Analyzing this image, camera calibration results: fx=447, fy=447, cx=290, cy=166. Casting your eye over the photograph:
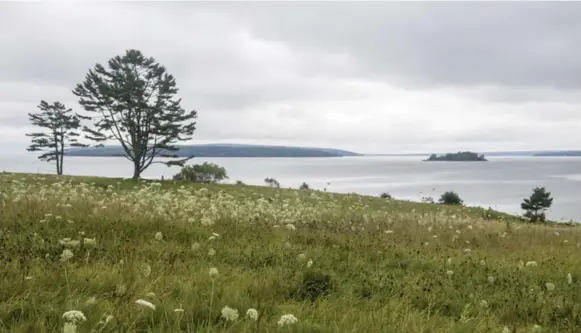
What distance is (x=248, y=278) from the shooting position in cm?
494

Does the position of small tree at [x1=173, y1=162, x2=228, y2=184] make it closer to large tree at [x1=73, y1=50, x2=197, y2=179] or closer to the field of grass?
large tree at [x1=73, y1=50, x2=197, y2=179]

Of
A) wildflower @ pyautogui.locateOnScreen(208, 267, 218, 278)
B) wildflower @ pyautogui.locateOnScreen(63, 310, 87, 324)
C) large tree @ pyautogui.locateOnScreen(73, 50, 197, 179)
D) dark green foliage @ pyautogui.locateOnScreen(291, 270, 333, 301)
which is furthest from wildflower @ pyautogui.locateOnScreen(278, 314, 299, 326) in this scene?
large tree @ pyautogui.locateOnScreen(73, 50, 197, 179)

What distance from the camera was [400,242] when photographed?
921cm

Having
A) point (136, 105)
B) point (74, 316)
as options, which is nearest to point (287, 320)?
point (74, 316)

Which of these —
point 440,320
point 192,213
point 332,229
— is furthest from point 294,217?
point 440,320

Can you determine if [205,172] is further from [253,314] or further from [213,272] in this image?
[253,314]

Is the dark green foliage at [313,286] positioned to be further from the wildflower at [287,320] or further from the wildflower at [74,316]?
the wildflower at [74,316]

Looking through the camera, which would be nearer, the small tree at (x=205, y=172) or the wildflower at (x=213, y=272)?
the wildflower at (x=213, y=272)

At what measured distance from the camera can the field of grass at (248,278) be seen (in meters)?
3.62

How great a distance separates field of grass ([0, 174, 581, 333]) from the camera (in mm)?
3617

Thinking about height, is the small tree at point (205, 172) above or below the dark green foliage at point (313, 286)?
below

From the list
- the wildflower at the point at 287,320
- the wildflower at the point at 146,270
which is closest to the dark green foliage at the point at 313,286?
the wildflower at the point at 287,320

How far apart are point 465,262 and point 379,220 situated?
558 centimetres

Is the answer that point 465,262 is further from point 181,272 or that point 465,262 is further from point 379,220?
point 379,220
